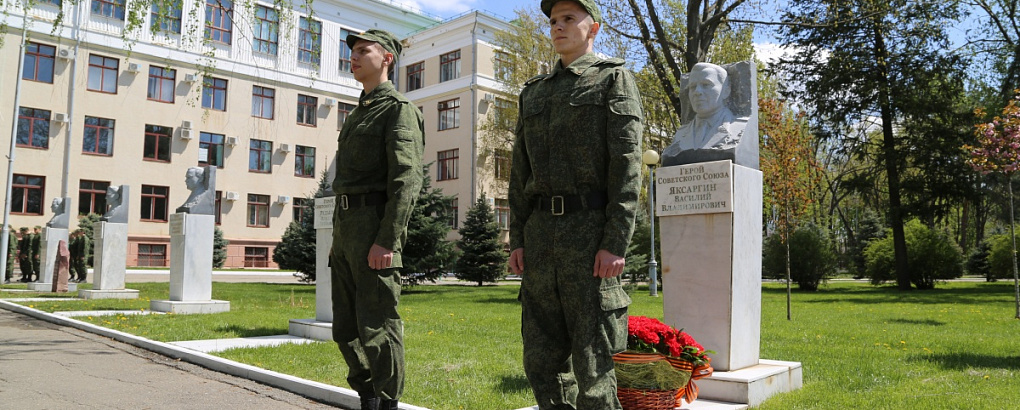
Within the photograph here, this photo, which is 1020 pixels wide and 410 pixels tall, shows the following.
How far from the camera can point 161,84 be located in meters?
37.8

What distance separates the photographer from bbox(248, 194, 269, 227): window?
135 ft

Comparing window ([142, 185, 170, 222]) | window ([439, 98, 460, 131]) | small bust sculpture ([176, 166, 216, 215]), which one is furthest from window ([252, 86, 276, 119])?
small bust sculpture ([176, 166, 216, 215])

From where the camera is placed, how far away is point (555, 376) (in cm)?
339

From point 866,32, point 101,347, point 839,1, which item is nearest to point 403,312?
point 101,347

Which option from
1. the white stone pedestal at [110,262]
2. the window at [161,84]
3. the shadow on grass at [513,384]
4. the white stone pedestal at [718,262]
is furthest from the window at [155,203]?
the white stone pedestal at [718,262]

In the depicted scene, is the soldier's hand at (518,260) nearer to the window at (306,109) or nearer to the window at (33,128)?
the window at (33,128)

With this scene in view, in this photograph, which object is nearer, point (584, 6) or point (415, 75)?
point (584, 6)

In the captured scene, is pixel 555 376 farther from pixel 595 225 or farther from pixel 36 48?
pixel 36 48

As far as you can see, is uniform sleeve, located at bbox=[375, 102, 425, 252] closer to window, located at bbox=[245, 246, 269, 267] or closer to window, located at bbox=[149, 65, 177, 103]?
window, located at bbox=[149, 65, 177, 103]

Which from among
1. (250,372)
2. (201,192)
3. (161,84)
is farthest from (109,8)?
(250,372)

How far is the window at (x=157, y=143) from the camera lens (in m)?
37.4

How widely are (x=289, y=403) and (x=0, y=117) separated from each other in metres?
34.7

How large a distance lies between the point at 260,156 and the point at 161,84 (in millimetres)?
6413

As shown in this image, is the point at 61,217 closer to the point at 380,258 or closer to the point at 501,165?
the point at 380,258
